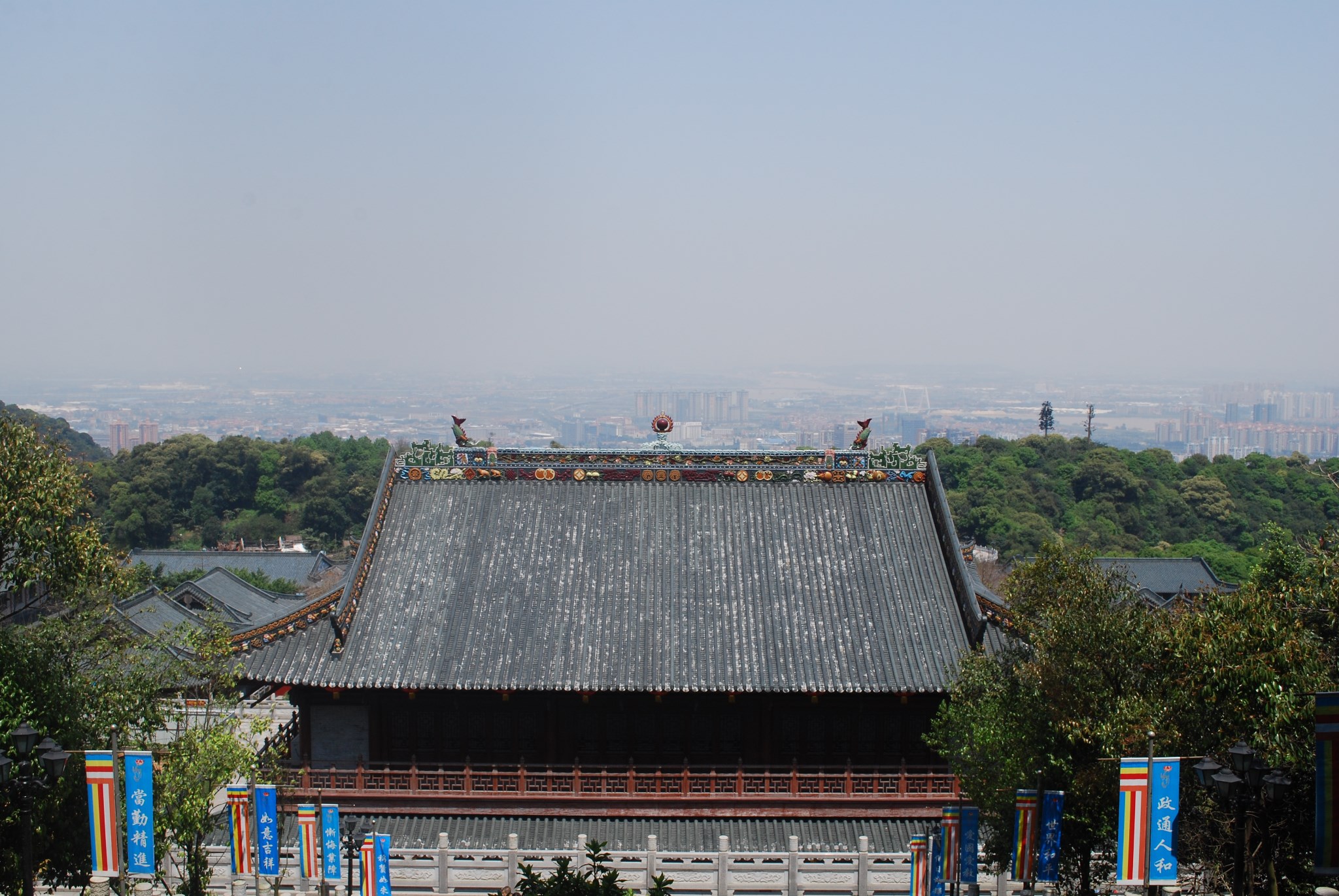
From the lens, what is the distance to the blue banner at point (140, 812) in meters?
16.3

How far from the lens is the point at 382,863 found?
18719mm

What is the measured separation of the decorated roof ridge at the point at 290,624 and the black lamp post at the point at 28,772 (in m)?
5.96

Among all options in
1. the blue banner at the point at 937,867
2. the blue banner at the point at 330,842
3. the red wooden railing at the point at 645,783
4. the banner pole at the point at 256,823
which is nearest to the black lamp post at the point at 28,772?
the banner pole at the point at 256,823

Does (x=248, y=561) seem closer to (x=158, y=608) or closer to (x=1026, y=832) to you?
(x=158, y=608)

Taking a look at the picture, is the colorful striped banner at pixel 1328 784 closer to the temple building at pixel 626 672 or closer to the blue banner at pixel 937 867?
the blue banner at pixel 937 867

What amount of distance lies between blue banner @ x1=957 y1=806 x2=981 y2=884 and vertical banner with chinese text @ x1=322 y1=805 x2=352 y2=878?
942 cm

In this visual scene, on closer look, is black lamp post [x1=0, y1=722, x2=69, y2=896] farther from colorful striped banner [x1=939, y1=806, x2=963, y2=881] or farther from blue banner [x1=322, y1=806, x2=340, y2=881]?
colorful striped banner [x1=939, y1=806, x2=963, y2=881]

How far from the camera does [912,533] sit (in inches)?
951

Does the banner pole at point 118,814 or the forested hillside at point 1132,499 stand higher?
the banner pole at point 118,814

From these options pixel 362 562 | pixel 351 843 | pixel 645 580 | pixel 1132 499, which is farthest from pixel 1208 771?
pixel 1132 499

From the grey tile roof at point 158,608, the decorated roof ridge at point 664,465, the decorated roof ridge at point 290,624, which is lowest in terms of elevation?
the grey tile roof at point 158,608

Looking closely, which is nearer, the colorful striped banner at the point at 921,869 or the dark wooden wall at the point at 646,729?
the colorful striped banner at the point at 921,869

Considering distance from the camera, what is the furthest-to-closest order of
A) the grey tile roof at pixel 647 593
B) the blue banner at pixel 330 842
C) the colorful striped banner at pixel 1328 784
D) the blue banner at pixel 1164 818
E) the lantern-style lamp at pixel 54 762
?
the grey tile roof at pixel 647 593 → the blue banner at pixel 330 842 → the lantern-style lamp at pixel 54 762 → the blue banner at pixel 1164 818 → the colorful striped banner at pixel 1328 784

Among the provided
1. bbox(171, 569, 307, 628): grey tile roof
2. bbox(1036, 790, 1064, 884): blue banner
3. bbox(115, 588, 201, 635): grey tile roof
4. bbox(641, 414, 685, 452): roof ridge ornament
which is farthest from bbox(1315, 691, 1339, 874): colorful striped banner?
bbox(171, 569, 307, 628): grey tile roof
